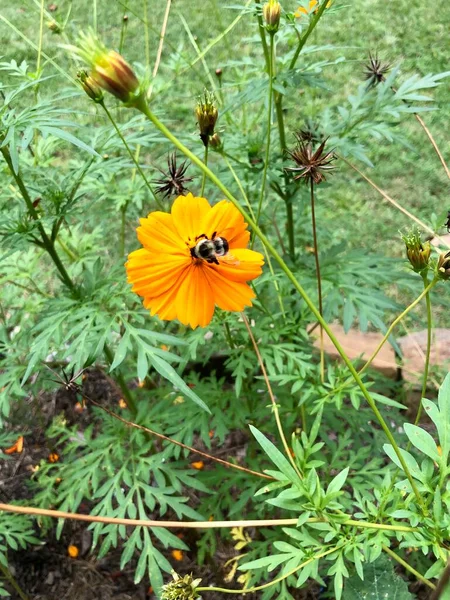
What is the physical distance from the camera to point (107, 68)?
1.94 feet

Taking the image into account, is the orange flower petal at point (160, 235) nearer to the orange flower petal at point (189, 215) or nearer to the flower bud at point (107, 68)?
the orange flower petal at point (189, 215)

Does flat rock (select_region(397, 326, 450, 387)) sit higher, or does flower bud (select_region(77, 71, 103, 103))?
flat rock (select_region(397, 326, 450, 387))

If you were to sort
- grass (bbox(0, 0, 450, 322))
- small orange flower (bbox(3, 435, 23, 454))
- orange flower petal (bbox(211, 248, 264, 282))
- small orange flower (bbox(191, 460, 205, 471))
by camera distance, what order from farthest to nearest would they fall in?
grass (bbox(0, 0, 450, 322))
small orange flower (bbox(3, 435, 23, 454))
small orange flower (bbox(191, 460, 205, 471))
orange flower petal (bbox(211, 248, 264, 282))

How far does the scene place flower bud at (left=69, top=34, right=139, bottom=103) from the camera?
1.92 ft

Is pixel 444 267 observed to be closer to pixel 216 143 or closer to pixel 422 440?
pixel 422 440

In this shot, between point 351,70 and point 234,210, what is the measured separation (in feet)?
9.37

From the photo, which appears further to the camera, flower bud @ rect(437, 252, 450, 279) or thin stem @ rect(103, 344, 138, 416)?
thin stem @ rect(103, 344, 138, 416)

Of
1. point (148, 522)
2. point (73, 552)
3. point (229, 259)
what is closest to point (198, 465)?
point (73, 552)

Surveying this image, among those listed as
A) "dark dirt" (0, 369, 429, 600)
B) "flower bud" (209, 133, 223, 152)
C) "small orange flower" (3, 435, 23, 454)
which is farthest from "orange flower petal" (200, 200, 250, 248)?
"small orange flower" (3, 435, 23, 454)

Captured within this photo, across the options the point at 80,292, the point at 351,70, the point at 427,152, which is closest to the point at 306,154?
the point at 80,292

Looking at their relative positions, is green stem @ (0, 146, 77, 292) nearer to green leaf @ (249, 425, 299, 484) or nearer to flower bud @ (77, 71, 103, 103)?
flower bud @ (77, 71, 103, 103)

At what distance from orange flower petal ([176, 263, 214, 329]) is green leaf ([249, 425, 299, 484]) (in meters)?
0.32

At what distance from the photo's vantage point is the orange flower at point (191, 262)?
0.99 meters

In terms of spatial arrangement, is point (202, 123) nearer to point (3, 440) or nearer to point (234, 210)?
point (234, 210)
